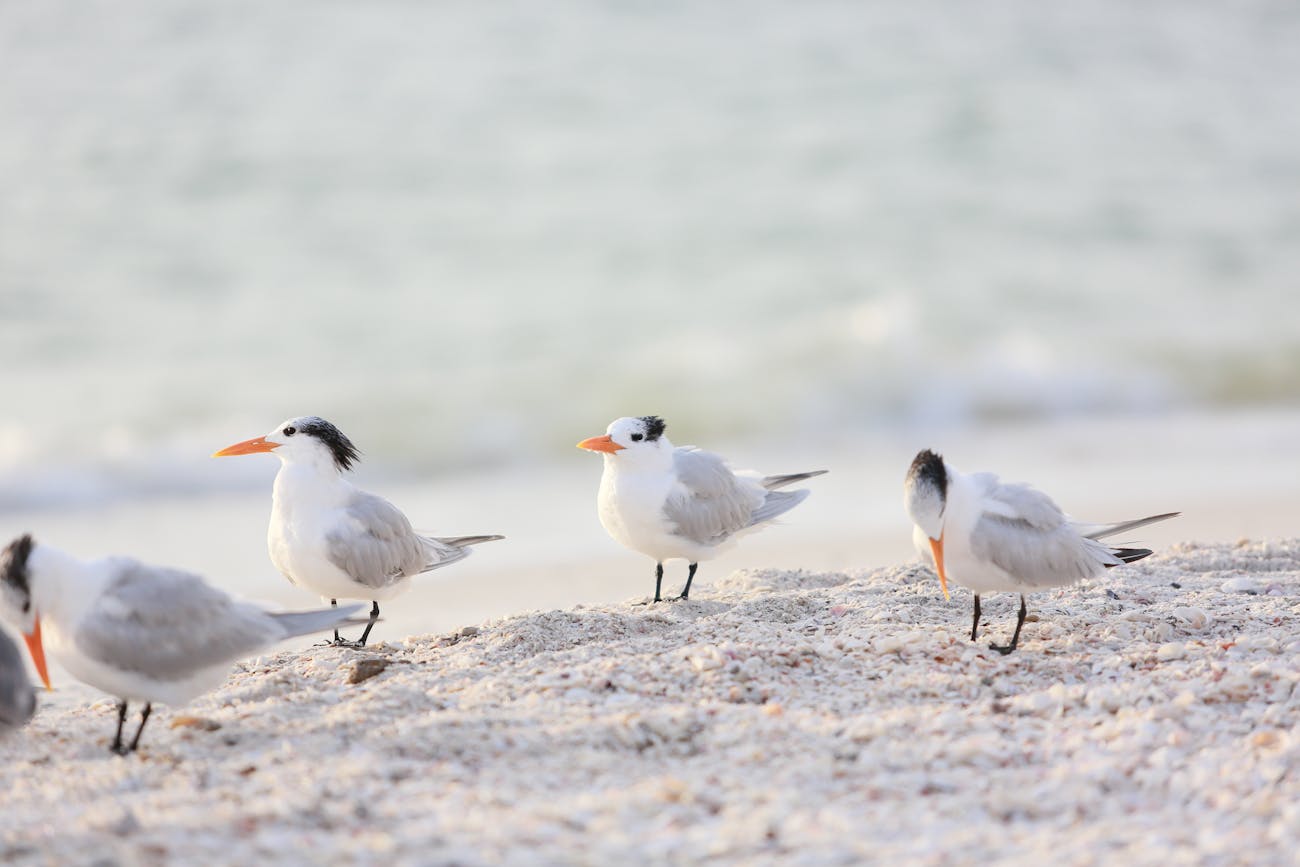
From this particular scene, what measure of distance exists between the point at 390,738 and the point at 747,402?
7.37 m

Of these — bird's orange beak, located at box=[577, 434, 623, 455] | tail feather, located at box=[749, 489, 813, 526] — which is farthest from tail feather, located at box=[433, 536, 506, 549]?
tail feather, located at box=[749, 489, 813, 526]

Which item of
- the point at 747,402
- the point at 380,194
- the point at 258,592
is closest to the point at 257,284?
the point at 380,194

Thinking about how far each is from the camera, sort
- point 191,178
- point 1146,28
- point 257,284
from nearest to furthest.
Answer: point 257,284 < point 191,178 < point 1146,28

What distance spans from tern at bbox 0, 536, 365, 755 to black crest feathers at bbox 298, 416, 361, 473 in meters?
0.96

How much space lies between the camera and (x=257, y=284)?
1238 cm

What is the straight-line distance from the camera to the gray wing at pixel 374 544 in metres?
4.70

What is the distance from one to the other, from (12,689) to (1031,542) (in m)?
2.96

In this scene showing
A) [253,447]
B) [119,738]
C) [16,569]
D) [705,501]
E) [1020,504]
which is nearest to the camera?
[16,569]

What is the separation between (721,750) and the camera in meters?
3.50

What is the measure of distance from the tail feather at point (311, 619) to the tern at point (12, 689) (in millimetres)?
670

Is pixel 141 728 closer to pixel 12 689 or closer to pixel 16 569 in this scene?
pixel 12 689

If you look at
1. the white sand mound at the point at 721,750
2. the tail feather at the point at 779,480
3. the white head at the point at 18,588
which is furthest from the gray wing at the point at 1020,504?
the white head at the point at 18,588

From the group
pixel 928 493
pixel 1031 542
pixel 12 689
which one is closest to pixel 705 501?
pixel 928 493

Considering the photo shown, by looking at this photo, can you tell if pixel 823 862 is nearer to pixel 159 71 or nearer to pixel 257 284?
pixel 257 284
